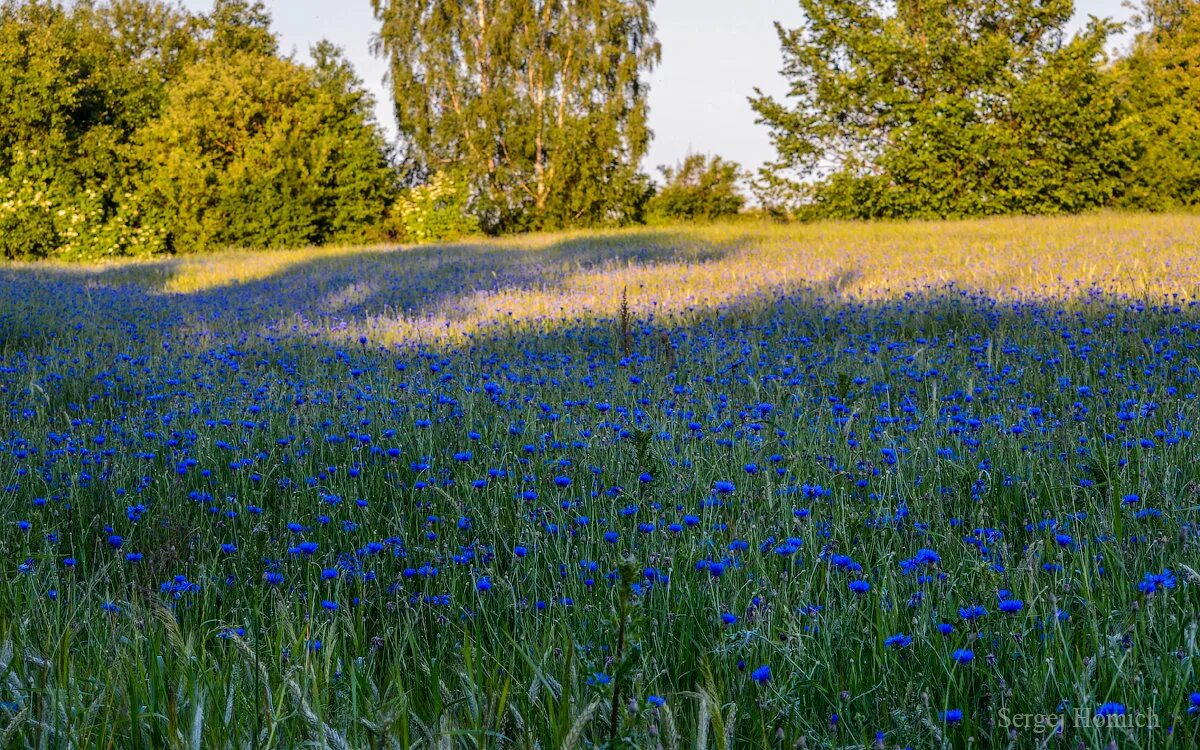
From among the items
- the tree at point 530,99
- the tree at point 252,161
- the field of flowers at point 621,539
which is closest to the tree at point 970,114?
the tree at point 530,99

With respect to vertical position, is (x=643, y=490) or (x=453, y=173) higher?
(x=453, y=173)

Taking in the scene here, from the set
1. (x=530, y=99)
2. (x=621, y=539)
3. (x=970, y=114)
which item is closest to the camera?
(x=621, y=539)

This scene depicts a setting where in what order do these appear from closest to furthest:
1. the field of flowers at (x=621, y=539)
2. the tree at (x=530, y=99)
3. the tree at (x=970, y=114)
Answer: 1. the field of flowers at (x=621, y=539)
2. the tree at (x=970, y=114)
3. the tree at (x=530, y=99)

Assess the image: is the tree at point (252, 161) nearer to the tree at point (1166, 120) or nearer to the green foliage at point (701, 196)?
the green foliage at point (701, 196)

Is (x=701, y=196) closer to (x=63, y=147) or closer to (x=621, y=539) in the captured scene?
(x=63, y=147)

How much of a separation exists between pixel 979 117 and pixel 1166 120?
22.5 feet

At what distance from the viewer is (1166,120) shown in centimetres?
2759

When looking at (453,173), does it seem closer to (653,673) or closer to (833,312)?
(833,312)

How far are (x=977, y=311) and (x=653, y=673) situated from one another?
5.44 m

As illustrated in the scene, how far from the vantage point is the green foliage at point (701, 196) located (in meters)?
30.2

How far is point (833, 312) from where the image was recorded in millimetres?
6918

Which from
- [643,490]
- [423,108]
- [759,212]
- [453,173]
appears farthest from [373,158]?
[643,490]

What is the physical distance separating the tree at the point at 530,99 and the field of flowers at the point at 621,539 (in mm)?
24237

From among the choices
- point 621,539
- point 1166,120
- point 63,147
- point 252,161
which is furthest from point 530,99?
point 621,539
